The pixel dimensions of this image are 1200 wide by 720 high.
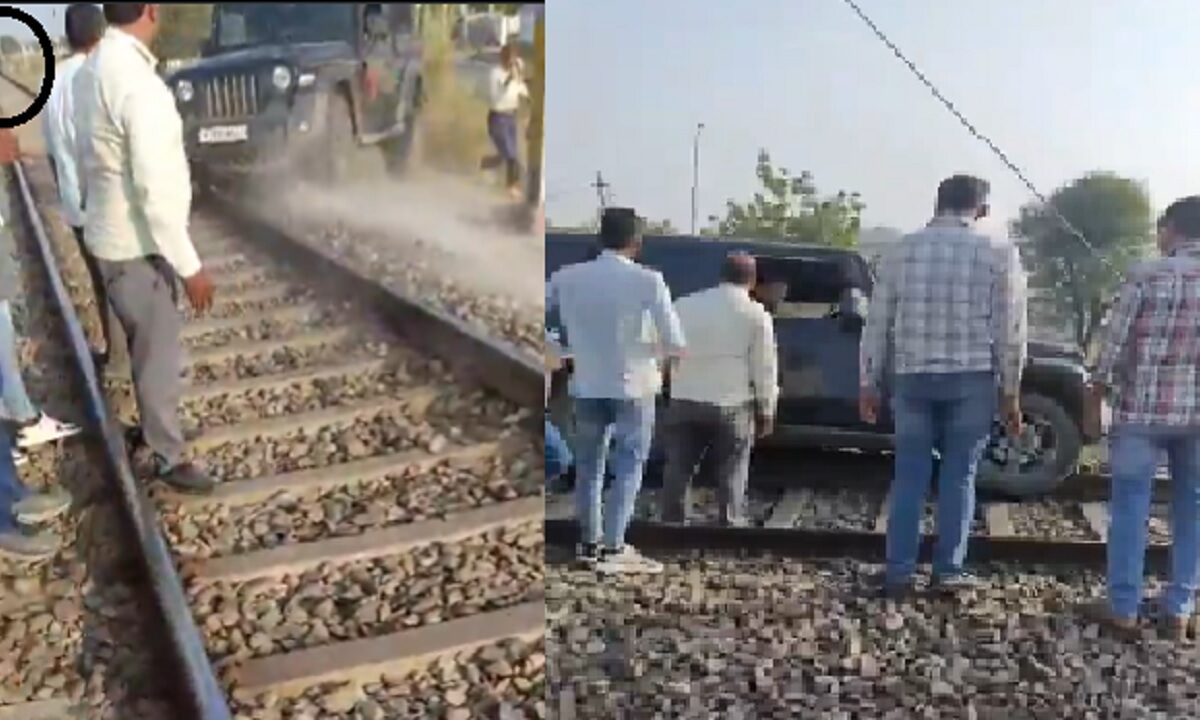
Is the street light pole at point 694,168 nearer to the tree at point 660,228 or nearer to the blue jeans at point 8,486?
the tree at point 660,228

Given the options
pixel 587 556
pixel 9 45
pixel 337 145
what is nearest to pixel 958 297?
pixel 587 556

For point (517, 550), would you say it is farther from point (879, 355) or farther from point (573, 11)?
point (573, 11)

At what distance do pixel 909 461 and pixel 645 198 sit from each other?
0.53m

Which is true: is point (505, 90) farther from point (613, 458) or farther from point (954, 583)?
point (954, 583)

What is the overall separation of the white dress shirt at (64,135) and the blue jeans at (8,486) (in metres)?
0.36

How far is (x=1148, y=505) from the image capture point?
1766mm

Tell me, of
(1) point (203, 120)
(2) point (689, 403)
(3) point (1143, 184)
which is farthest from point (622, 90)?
(3) point (1143, 184)

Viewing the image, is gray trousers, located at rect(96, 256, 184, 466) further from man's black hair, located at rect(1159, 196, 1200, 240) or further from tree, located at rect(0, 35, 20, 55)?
man's black hair, located at rect(1159, 196, 1200, 240)

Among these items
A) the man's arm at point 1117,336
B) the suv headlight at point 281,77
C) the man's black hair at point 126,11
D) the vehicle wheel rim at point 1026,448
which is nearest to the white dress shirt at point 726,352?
the vehicle wheel rim at point 1026,448

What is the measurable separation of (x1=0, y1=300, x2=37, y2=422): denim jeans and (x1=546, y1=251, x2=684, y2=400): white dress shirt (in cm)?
77

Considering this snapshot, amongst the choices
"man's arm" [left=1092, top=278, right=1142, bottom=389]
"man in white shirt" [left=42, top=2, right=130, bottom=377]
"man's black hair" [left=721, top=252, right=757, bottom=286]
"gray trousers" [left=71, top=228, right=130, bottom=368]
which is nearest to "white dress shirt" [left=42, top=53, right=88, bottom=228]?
"man in white shirt" [left=42, top=2, right=130, bottom=377]

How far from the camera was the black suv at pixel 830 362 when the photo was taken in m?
1.71

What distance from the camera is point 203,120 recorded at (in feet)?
5.50

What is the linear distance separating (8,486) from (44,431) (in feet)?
0.40
